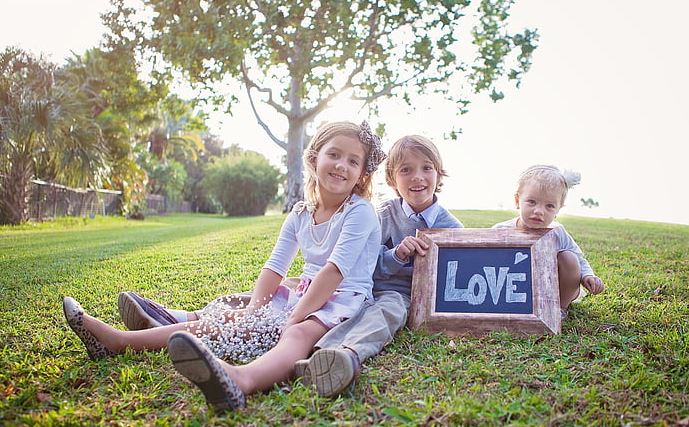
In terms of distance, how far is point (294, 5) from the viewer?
39.2 ft

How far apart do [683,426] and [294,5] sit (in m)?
11.4

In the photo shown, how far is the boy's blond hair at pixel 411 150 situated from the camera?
3574mm

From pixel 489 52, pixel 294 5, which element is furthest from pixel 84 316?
pixel 489 52

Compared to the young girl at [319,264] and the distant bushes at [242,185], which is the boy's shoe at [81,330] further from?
the distant bushes at [242,185]

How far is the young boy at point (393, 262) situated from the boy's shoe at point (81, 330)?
0.28m

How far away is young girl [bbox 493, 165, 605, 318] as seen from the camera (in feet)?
11.3

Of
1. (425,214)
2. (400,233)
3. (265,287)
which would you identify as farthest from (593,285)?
(265,287)

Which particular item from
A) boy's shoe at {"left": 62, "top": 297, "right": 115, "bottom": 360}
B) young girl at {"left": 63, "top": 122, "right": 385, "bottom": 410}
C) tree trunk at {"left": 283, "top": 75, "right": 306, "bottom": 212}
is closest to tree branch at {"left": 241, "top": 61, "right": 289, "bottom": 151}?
tree trunk at {"left": 283, "top": 75, "right": 306, "bottom": 212}

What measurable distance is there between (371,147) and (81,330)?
1823 mm

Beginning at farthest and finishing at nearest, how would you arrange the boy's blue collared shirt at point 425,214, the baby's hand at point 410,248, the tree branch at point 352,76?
the tree branch at point 352,76 < the boy's blue collared shirt at point 425,214 < the baby's hand at point 410,248

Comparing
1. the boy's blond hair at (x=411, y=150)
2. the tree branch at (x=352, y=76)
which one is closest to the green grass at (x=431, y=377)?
the boy's blond hair at (x=411, y=150)

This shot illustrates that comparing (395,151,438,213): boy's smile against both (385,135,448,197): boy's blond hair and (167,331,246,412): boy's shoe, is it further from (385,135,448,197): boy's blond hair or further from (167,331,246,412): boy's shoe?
(167,331,246,412): boy's shoe

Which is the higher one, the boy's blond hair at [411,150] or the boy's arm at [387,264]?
the boy's blond hair at [411,150]

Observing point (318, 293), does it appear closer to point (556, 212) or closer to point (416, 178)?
point (416, 178)
